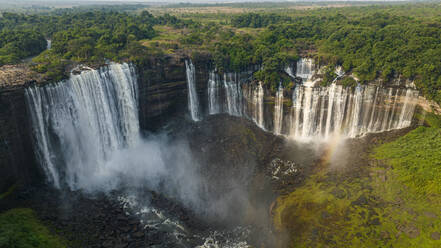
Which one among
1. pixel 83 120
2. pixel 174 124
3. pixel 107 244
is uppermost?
pixel 83 120

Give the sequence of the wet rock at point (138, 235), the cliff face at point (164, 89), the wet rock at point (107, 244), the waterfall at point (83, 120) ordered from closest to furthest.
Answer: the wet rock at point (107, 244), the wet rock at point (138, 235), the waterfall at point (83, 120), the cliff face at point (164, 89)

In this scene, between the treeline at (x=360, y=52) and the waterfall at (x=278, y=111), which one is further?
the waterfall at (x=278, y=111)

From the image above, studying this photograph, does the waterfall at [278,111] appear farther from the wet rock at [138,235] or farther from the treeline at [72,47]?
the wet rock at [138,235]

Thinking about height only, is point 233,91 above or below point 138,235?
above

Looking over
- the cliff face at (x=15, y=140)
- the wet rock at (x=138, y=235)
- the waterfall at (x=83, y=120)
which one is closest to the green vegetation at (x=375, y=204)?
the wet rock at (x=138, y=235)

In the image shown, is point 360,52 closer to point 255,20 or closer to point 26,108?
point 255,20

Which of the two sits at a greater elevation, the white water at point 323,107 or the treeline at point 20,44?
the treeline at point 20,44

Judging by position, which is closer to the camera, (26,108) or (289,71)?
(26,108)

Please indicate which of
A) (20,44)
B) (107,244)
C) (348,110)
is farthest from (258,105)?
(20,44)
